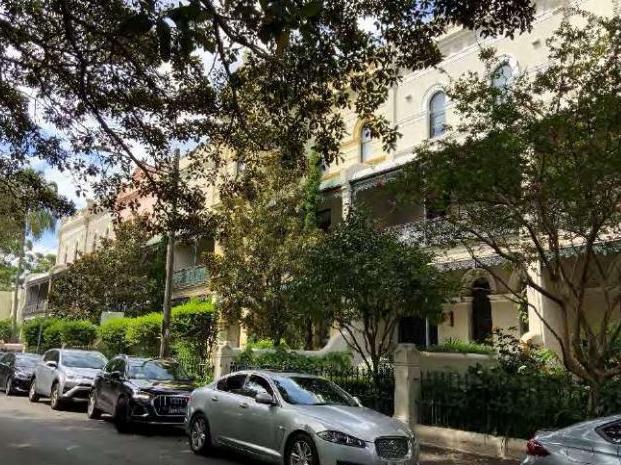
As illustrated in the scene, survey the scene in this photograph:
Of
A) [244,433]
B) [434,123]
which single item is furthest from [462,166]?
[434,123]

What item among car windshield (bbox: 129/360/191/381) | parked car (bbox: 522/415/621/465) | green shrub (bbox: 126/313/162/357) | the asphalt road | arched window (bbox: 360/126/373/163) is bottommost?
the asphalt road

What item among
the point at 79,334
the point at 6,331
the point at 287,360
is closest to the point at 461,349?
the point at 287,360

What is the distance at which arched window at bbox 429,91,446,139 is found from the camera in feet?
70.9

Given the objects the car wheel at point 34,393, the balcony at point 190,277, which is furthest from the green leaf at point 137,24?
the balcony at point 190,277

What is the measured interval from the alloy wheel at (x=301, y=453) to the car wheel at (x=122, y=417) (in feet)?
16.4

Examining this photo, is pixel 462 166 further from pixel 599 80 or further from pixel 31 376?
pixel 31 376

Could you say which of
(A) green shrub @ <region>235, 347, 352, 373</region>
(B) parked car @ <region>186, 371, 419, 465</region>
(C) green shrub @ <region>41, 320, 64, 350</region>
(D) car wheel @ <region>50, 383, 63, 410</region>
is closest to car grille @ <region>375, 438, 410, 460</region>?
(B) parked car @ <region>186, 371, 419, 465</region>

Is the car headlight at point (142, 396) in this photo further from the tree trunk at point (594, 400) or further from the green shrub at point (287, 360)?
the tree trunk at point (594, 400)

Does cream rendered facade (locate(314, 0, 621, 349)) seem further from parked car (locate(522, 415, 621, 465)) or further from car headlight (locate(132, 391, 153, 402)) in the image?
parked car (locate(522, 415, 621, 465))

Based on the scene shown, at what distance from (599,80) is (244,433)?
717 centimetres

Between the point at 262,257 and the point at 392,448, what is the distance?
12560 mm

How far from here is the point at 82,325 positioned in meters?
32.0

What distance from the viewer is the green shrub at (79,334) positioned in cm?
3195

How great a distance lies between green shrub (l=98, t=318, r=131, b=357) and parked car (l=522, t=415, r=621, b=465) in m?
23.0
